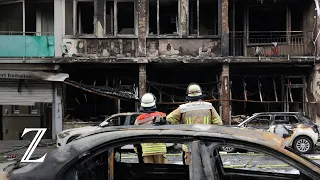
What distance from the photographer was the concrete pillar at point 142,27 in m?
16.5

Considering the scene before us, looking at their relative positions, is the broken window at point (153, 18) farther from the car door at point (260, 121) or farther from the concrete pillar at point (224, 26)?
the car door at point (260, 121)

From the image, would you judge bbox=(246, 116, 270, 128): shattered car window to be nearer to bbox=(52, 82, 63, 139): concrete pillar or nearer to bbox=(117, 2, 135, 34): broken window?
bbox=(117, 2, 135, 34): broken window

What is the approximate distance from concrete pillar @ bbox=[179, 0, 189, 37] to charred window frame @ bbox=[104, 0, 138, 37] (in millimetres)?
2011

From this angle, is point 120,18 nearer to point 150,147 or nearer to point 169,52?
point 169,52

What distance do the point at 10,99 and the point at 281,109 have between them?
485 inches

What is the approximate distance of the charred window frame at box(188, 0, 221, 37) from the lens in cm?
1703

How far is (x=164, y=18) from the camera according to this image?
1759 centimetres

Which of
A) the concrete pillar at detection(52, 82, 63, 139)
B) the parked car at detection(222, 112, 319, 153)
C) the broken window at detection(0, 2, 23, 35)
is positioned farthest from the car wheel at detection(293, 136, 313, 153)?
the broken window at detection(0, 2, 23, 35)

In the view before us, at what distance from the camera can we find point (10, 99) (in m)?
17.0

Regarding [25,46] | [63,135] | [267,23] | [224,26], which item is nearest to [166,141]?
[63,135]

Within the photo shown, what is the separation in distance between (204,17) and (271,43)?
11.0ft

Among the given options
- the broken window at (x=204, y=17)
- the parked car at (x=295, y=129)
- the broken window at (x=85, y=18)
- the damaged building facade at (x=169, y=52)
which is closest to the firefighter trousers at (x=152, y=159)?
the parked car at (x=295, y=129)

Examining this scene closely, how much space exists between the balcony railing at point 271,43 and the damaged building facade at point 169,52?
1.8 inches

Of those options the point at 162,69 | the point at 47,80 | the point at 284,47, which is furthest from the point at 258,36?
the point at 47,80
